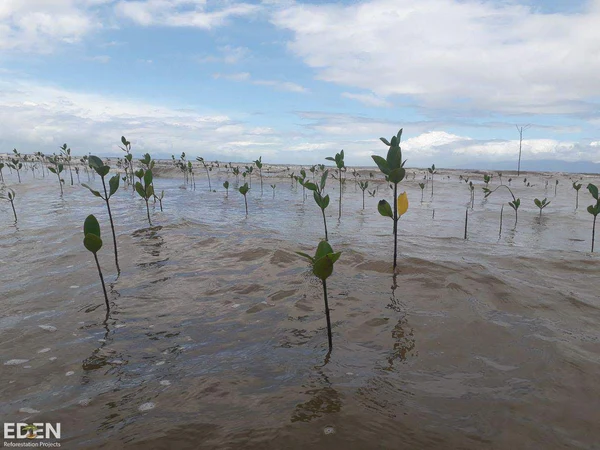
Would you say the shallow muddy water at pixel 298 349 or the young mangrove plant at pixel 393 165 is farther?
the young mangrove plant at pixel 393 165

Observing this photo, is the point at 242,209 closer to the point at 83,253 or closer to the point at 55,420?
the point at 83,253

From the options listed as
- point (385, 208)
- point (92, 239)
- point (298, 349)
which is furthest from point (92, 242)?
point (385, 208)

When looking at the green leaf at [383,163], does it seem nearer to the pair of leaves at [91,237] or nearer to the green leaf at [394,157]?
the green leaf at [394,157]

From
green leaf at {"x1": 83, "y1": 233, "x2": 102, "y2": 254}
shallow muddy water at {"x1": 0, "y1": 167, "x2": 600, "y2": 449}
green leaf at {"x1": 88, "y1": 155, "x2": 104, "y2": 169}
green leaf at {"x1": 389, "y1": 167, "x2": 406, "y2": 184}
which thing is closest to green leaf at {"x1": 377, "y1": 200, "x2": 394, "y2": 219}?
green leaf at {"x1": 389, "y1": 167, "x2": 406, "y2": 184}

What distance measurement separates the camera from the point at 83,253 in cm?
773

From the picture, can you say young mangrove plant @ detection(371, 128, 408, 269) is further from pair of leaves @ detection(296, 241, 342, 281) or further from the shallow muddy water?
pair of leaves @ detection(296, 241, 342, 281)

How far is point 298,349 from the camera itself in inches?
155

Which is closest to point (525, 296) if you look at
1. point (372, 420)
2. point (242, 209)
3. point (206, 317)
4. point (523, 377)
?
point (523, 377)

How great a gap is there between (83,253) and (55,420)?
226 inches

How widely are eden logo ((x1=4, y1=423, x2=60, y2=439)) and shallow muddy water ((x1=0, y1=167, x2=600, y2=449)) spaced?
8 cm

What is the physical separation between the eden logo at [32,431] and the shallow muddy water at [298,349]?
0.08m

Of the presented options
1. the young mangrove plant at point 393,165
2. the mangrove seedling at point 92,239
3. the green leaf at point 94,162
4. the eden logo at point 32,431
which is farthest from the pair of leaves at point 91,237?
the young mangrove plant at point 393,165

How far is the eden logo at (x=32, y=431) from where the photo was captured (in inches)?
105

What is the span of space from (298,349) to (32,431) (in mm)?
2407
